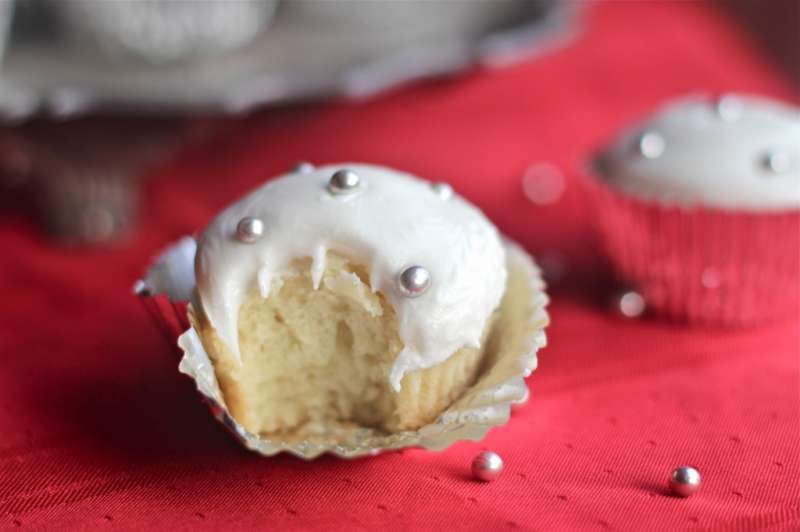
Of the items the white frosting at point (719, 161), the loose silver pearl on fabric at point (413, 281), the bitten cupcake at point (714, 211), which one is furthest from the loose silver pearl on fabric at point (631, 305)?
the loose silver pearl on fabric at point (413, 281)

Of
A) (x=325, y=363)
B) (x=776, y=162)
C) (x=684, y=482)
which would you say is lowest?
(x=684, y=482)

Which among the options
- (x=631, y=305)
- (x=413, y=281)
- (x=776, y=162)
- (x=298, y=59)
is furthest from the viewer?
(x=298, y=59)

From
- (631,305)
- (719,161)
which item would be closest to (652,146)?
(719,161)

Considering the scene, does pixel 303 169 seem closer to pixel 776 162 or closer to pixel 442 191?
pixel 442 191

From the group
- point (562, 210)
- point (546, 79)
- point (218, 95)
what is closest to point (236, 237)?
point (218, 95)

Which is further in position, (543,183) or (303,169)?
(543,183)

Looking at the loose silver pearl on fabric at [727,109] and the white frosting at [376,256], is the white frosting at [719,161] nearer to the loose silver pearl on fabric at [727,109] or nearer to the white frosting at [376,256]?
the loose silver pearl on fabric at [727,109]

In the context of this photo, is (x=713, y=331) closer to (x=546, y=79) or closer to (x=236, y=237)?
(x=236, y=237)
